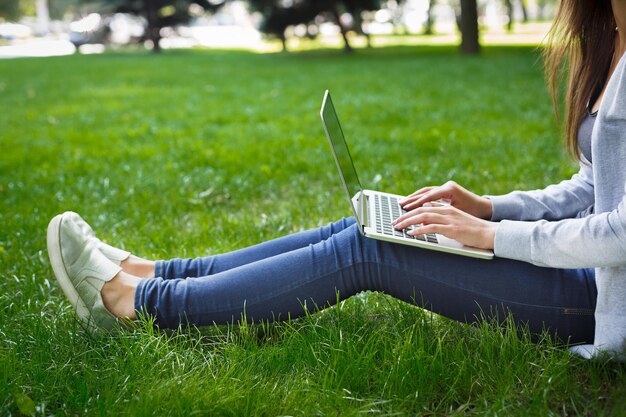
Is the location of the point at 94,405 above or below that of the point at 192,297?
below

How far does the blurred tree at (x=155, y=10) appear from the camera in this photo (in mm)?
24970

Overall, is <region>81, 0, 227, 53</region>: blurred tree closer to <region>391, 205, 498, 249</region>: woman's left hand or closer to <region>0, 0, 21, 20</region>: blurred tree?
<region>391, 205, 498, 249</region>: woman's left hand

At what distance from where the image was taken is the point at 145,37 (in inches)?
1054

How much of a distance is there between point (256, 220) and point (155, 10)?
2335 cm

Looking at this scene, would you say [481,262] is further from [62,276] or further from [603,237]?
[62,276]

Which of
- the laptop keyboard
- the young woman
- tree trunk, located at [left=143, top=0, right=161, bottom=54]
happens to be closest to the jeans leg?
the young woman

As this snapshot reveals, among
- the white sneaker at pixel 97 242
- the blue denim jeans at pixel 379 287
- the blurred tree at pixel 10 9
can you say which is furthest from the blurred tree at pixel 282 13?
the blurred tree at pixel 10 9

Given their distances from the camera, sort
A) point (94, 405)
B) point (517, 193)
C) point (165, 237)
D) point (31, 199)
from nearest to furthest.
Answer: point (94, 405)
point (517, 193)
point (165, 237)
point (31, 199)

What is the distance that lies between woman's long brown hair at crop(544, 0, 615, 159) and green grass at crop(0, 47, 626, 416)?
72 cm

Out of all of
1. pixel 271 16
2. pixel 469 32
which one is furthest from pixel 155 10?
pixel 469 32

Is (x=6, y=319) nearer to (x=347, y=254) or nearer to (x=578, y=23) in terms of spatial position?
(x=347, y=254)

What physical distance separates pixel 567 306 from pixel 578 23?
888 mm

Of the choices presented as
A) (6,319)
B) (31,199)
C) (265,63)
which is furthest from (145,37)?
(6,319)

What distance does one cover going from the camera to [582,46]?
226cm
